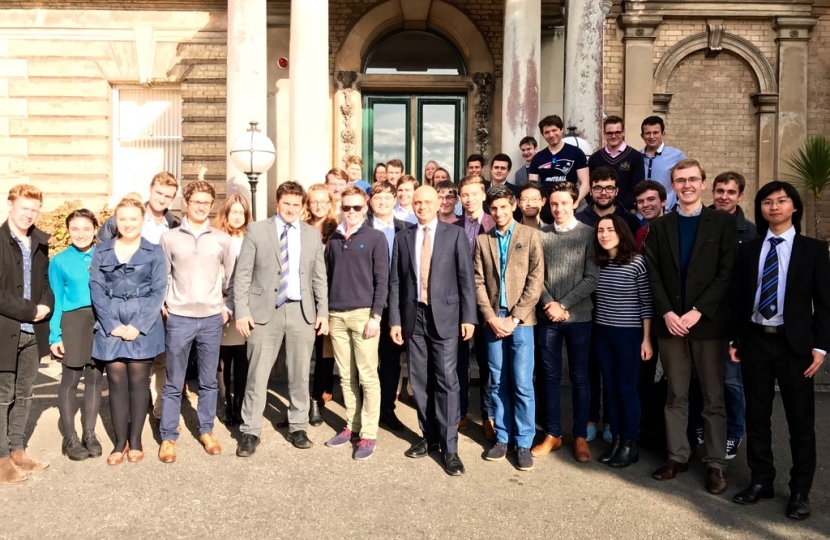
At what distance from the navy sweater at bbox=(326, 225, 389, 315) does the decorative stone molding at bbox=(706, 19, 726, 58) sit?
1133 centimetres

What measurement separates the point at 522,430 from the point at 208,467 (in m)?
2.37

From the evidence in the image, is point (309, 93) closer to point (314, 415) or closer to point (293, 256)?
point (293, 256)

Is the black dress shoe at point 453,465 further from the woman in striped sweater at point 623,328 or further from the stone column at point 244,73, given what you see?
the stone column at point 244,73

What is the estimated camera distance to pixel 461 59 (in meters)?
13.7

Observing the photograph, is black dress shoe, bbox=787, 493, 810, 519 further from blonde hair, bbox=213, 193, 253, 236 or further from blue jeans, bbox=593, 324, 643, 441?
blonde hair, bbox=213, 193, 253, 236

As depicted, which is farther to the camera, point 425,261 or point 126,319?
Result: point 425,261

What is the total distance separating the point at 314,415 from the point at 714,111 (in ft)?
38.7

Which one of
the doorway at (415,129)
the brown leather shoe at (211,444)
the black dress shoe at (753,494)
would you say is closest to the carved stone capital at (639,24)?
the doorway at (415,129)

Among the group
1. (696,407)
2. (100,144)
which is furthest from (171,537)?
(100,144)

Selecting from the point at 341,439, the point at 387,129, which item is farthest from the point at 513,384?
the point at 387,129

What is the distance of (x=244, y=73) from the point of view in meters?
10.2

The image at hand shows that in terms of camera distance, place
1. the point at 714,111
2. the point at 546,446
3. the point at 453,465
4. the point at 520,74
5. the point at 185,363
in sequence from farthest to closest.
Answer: the point at 714,111 < the point at 520,74 < the point at 185,363 < the point at 546,446 < the point at 453,465

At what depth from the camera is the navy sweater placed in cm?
523

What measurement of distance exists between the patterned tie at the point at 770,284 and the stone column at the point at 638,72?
970 centimetres
